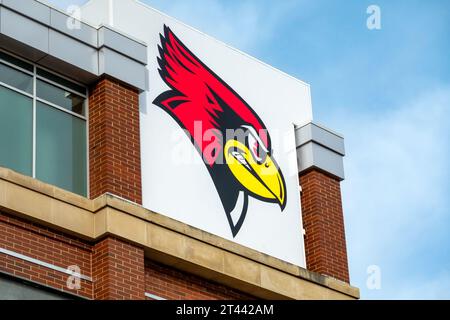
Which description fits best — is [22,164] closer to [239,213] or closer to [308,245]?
[239,213]

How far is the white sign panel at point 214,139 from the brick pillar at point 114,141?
20.1 inches

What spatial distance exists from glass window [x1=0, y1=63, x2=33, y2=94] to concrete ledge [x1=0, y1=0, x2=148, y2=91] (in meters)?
0.37

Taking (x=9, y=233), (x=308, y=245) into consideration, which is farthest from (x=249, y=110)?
(x=9, y=233)

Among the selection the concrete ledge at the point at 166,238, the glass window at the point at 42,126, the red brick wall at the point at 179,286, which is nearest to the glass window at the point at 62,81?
the glass window at the point at 42,126

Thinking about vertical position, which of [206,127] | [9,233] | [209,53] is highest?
[209,53]

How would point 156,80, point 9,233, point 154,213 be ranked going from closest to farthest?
point 9,233 → point 154,213 → point 156,80

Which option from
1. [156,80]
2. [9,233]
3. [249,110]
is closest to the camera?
[9,233]

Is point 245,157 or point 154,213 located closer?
point 154,213

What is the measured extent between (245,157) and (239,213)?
1.47 metres

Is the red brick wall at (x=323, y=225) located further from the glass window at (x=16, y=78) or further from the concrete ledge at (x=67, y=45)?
the glass window at (x=16, y=78)

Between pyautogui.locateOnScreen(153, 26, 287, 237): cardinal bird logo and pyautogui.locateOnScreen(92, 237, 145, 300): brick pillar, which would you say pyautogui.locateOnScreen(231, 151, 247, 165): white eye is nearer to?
pyautogui.locateOnScreen(153, 26, 287, 237): cardinal bird logo

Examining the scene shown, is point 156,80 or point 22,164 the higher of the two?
point 156,80

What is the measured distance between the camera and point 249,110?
2961 cm

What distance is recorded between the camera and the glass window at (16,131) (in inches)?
978
